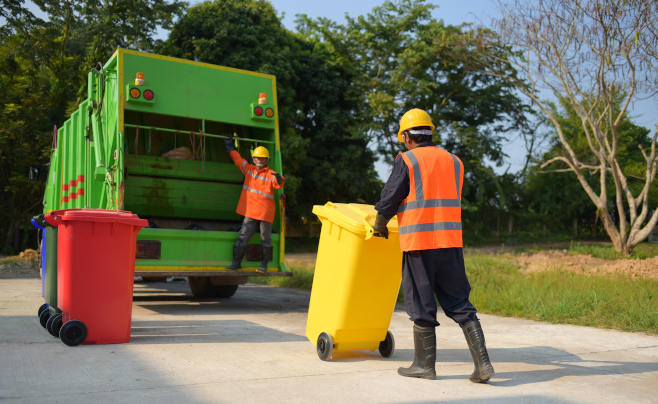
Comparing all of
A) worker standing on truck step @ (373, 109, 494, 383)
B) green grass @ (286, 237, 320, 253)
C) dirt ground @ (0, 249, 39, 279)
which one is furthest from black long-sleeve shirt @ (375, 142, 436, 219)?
green grass @ (286, 237, 320, 253)

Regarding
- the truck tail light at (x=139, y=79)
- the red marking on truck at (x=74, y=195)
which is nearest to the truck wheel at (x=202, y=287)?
the red marking on truck at (x=74, y=195)

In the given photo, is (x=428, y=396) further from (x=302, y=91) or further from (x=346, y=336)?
(x=302, y=91)

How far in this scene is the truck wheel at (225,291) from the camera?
8.11 metres

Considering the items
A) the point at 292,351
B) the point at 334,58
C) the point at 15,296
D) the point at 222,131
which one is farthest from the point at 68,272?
the point at 334,58

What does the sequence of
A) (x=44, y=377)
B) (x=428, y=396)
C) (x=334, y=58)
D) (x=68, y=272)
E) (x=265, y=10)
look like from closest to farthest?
(x=428, y=396)
(x=44, y=377)
(x=68, y=272)
(x=265, y=10)
(x=334, y=58)

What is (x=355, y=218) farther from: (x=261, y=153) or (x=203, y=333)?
(x=261, y=153)

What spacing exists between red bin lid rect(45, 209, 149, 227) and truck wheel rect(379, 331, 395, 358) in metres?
1.94

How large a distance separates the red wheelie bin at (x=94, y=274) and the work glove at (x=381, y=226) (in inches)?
74.8

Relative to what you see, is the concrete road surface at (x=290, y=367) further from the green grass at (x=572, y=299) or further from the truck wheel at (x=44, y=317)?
the green grass at (x=572, y=299)

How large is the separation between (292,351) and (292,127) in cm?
1631

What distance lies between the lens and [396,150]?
74.7 ft

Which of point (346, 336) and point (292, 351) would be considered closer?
point (346, 336)

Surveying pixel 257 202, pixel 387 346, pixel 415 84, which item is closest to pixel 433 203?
pixel 387 346

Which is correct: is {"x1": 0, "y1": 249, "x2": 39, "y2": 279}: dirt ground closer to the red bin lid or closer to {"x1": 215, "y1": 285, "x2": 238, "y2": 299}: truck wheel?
{"x1": 215, "y1": 285, "x2": 238, "y2": 299}: truck wheel
